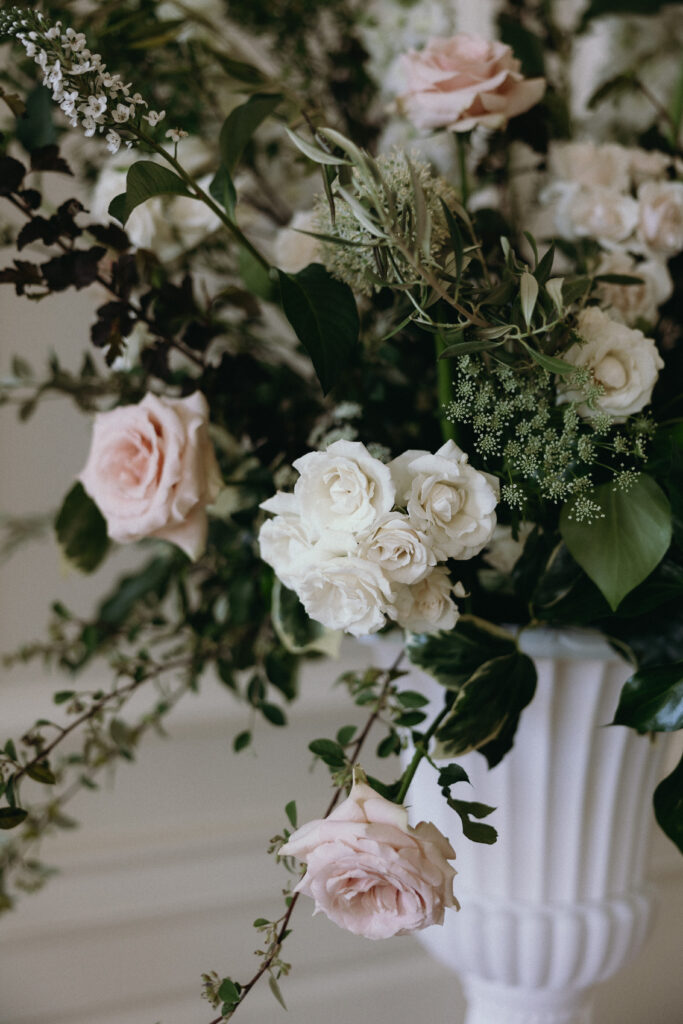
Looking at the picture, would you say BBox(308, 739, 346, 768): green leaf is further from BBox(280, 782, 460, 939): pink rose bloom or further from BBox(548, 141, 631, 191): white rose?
BBox(548, 141, 631, 191): white rose

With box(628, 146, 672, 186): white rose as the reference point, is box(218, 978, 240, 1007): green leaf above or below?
below

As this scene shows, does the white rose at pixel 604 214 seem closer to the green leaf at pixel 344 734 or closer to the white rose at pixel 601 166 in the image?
the white rose at pixel 601 166

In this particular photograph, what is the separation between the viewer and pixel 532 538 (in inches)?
15.8

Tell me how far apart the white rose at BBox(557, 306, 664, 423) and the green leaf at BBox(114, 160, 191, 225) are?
0.17 m

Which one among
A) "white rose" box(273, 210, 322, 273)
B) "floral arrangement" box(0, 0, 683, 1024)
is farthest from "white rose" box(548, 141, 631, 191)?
"white rose" box(273, 210, 322, 273)

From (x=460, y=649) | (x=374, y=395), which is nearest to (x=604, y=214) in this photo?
(x=374, y=395)

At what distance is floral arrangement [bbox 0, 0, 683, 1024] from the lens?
32cm

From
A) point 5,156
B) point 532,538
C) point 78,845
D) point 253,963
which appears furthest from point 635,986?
point 5,156

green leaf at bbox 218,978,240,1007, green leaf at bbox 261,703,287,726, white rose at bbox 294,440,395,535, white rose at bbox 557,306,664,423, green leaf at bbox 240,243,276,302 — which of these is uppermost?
green leaf at bbox 240,243,276,302

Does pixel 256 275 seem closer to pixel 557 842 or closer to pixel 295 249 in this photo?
pixel 295 249

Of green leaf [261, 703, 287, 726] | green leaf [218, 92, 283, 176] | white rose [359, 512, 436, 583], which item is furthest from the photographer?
green leaf [261, 703, 287, 726]

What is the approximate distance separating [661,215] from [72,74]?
326 millimetres

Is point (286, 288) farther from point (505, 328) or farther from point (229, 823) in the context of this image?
point (229, 823)

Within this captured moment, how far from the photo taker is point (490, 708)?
1.32 feet
